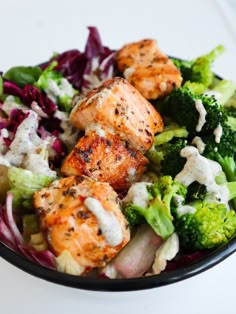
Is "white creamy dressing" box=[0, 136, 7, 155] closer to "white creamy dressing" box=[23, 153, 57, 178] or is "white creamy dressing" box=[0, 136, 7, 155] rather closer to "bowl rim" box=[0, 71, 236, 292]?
"white creamy dressing" box=[23, 153, 57, 178]

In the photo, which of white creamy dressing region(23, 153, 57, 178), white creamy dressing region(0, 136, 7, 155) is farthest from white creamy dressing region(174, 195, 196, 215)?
white creamy dressing region(0, 136, 7, 155)

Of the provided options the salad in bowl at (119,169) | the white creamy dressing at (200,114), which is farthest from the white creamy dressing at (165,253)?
the white creamy dressing at (200,114)

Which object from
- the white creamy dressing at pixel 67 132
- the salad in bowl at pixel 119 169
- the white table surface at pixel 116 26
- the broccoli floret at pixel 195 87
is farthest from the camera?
the white table surface at pixel 116 26

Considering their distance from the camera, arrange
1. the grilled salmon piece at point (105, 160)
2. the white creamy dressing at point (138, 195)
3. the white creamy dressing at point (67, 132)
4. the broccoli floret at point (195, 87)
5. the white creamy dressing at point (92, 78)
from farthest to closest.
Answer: the white creamy dressing at point (92, 78) < the broccoli floret at point (195, 87) < the white creamy dressing at point (67, 132) < the grilled salmon piece at point (105, 160) < the white creamy dressing at point (138, 195)

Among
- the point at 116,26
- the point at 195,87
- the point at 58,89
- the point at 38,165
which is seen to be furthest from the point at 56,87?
the point at 116,26

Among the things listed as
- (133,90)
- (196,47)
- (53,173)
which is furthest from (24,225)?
(196,47)

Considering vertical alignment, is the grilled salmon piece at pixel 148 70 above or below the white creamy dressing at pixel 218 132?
above

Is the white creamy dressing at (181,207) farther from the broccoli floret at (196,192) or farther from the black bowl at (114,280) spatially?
the black bowl at (114,280)
